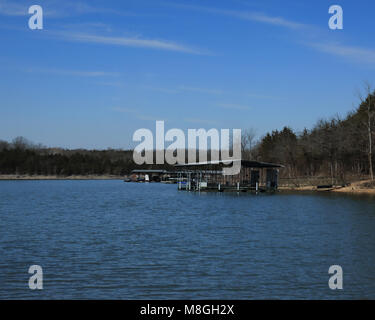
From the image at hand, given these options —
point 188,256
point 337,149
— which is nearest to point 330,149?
point 337,149

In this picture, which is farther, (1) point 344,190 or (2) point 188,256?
(1) point 344,190

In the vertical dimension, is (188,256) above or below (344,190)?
below

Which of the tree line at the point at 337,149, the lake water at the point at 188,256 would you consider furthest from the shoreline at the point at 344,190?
the lake water at the point at 188,256

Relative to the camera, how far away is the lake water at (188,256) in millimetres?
15891

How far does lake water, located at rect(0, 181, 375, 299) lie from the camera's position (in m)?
15.9

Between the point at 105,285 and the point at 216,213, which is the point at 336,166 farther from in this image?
the point at 105,285

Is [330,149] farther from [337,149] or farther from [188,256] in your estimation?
[188,256]

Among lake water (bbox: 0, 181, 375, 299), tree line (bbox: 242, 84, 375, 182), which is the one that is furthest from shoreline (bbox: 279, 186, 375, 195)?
lake water (bbox: 0, 181, 375, 299)

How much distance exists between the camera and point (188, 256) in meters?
21.5

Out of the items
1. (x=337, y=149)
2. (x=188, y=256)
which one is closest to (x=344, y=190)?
(x=337, y=149)

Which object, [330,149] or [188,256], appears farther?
[330,149]

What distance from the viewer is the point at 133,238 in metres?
27.2
